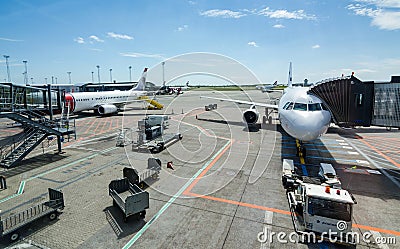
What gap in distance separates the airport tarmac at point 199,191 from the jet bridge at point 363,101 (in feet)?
10.8

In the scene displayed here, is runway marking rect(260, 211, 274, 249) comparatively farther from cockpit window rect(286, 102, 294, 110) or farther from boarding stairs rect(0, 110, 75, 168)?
boarding stairs rect(0, 110, 75, 168)

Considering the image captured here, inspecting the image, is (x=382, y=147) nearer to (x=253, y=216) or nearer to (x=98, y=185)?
(x=253, y=216)

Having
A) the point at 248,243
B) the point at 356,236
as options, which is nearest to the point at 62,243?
the point at 248,243

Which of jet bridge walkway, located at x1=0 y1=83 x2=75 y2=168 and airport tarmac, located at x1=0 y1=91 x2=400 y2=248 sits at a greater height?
jet bridge walkway, located at x1=0 y1=83 x2=75 y2=168

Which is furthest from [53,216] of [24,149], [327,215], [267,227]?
[327,215]

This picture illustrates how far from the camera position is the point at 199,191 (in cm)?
1244

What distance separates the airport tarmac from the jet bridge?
129 inches

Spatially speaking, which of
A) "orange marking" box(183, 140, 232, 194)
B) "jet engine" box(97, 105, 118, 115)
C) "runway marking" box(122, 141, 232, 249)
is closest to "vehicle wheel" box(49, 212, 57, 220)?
"runway marking" box(122, 141, 232, 249)

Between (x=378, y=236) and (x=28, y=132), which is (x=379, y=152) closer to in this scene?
(x=378, y=236)

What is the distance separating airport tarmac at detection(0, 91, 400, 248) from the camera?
8.70 meters

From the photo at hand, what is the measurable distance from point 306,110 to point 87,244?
45.2ft

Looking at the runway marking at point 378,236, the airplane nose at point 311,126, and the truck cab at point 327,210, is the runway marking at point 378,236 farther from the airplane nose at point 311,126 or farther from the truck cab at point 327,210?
the airplane nose at point 311,126

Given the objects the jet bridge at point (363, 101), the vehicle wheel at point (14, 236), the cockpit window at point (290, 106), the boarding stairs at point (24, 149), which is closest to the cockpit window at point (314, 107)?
the cockpit window at point (290, 106)

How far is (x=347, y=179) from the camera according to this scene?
1387 cm
